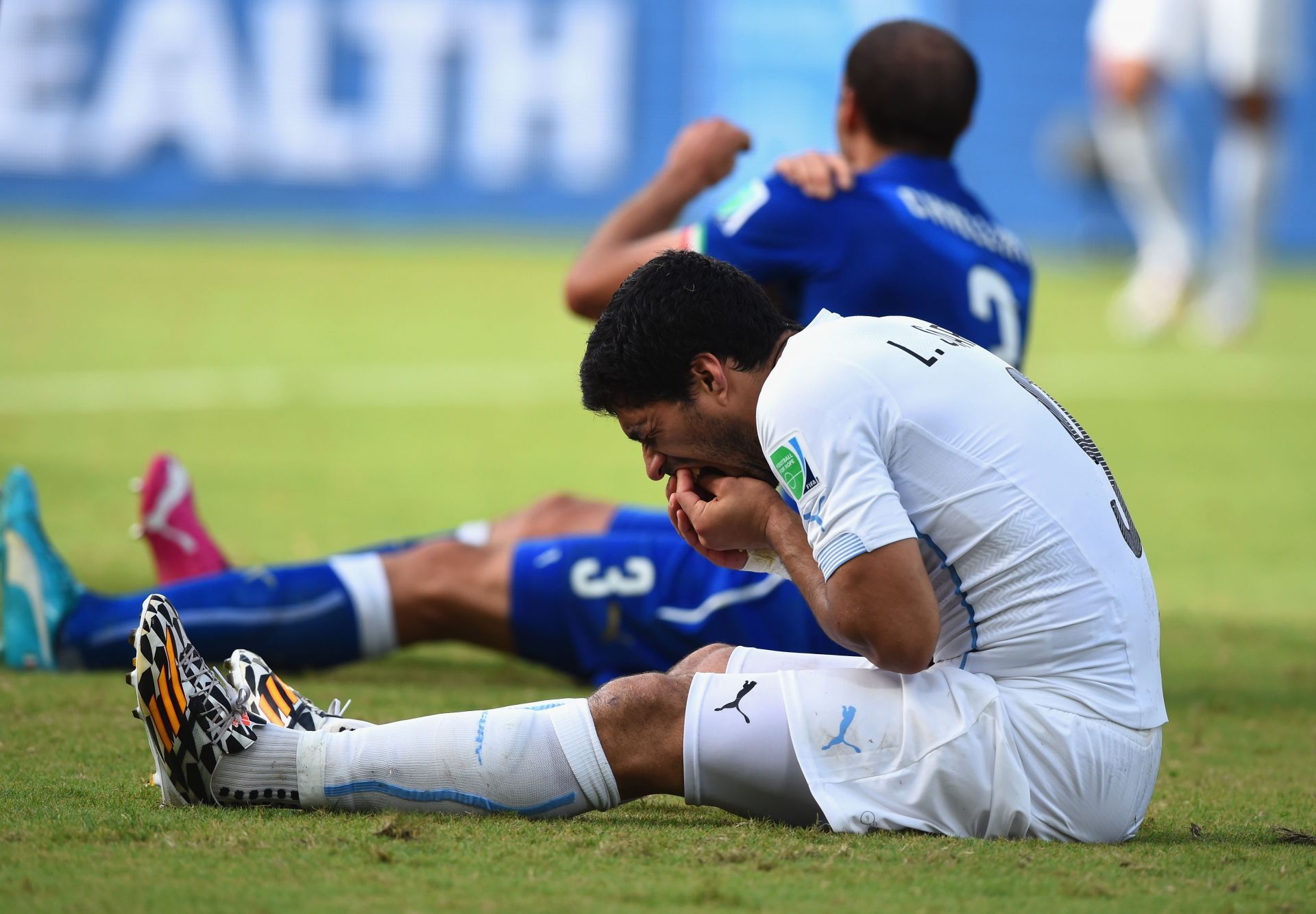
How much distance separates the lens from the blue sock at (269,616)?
341 cm

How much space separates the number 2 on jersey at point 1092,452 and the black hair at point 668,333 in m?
0.38

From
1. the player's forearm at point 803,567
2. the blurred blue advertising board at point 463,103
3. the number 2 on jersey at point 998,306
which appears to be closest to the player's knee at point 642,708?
the player's forearm at point 803,567

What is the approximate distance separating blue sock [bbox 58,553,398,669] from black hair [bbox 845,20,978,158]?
1.46 meters

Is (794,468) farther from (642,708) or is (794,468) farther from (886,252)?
(886,252)

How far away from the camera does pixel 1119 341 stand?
11.0 m

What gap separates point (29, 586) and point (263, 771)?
1.29m

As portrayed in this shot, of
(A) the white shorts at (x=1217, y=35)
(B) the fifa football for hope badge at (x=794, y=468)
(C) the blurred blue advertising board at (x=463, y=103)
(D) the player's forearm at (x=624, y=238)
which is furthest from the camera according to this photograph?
(C) the blurred blue advertising board at (x=463, y=103)

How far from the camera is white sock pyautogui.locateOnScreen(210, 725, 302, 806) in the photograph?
2330 mm

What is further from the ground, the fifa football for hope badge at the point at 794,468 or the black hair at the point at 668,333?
the black hair at the point at 668,333

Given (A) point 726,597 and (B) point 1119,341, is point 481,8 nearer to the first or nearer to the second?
(B) point 1119,341

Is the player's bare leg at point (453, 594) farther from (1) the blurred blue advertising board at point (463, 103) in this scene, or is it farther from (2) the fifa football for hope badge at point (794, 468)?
(1) the blurred blue advertising board at point (463, 103)

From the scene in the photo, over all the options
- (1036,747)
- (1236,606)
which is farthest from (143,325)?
(1036,747)

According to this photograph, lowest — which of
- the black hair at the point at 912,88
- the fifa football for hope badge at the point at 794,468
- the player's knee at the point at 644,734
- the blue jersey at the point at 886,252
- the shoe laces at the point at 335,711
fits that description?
the shoe laces at the point at 335,711

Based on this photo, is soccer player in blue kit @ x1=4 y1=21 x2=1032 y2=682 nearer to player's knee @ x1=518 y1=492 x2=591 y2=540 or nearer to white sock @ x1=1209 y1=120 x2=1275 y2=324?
player's knee @ x1=518 y1=492 x2=591 y2=540
